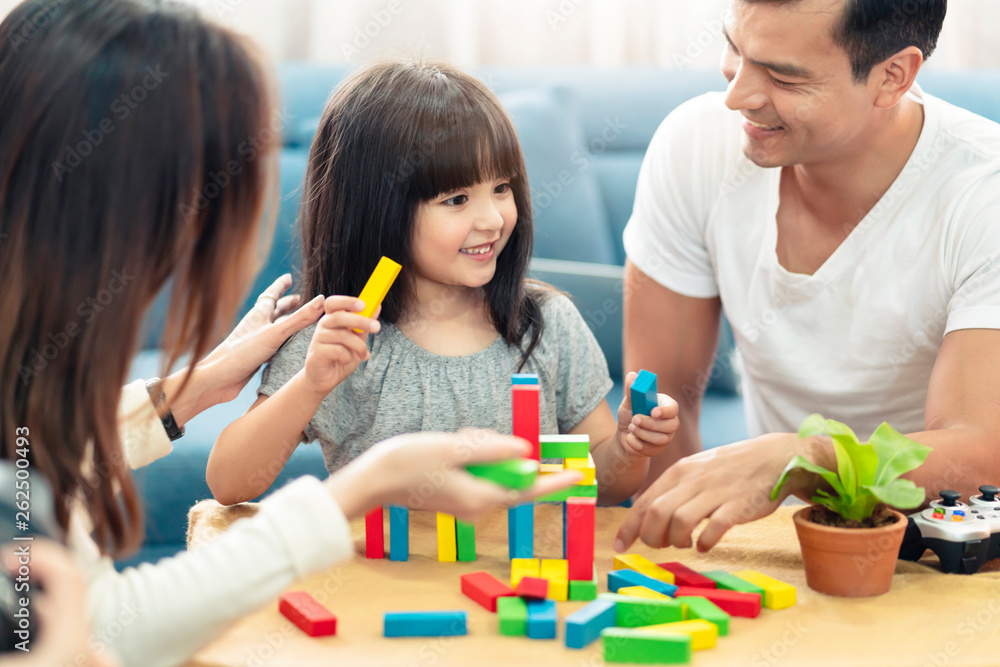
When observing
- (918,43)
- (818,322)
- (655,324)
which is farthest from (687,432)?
(918,43)

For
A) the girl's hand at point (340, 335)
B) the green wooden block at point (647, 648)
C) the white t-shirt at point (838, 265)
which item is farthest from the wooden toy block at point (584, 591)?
the white t-shirt at point (838, 265)

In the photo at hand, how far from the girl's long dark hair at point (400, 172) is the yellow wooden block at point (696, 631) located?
1.77 ft

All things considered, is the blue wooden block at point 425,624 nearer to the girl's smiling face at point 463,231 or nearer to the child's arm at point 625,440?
the child's arm at point 625,440

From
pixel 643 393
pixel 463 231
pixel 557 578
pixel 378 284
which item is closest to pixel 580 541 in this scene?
pixel 557 578

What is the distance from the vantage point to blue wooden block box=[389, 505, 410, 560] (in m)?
0.91

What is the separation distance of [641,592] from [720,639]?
0.08 metres

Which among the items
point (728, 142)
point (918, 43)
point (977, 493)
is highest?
point (918, 43)

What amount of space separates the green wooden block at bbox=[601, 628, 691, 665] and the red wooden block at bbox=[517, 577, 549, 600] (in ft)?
0.28

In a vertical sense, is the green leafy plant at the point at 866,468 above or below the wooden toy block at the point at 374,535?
above

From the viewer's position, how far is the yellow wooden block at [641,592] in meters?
0.81

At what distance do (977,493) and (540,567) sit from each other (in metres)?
0.53

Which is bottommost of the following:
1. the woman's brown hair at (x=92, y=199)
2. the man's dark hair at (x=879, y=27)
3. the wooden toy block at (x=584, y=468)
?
the wooden toy block at (x=584, y=468)

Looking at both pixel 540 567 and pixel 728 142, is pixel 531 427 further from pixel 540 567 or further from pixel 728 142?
pixel 728 142

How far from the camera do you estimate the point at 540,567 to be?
2.81ft
